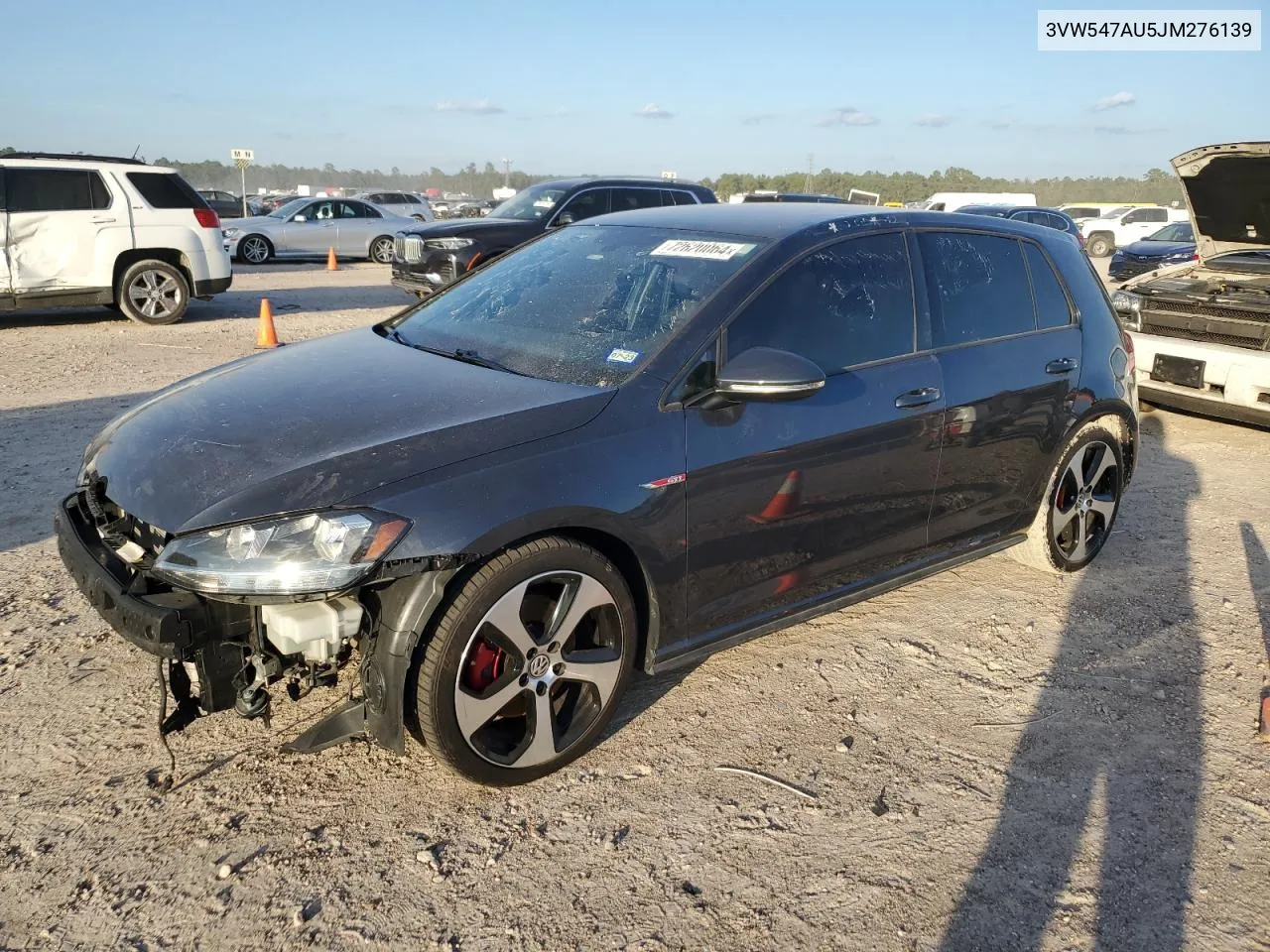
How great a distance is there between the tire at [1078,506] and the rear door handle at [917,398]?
1.10 m

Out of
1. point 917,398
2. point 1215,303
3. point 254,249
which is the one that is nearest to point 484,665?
point 917,398

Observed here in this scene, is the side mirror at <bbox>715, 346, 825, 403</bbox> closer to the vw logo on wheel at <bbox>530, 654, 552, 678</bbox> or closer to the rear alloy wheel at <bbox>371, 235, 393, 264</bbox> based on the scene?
the vw logo on wheel at <bbox>530, 654, 552, 678</bbox>

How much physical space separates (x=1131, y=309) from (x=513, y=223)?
7.62 metres

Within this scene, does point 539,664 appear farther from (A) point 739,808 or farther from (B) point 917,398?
(B) point 917,398

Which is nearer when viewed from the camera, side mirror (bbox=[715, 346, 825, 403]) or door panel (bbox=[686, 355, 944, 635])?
side mirror (bbox=[715, 346, 825, 403])

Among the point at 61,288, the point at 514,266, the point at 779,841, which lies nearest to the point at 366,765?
the point at 779,841

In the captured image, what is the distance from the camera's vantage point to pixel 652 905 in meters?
2.53

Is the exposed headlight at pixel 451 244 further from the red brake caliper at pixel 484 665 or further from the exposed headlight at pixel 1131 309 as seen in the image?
the red brake caliper at pixel 484 665

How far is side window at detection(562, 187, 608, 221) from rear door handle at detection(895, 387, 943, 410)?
993 cm

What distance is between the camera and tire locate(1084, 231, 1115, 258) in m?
30.4

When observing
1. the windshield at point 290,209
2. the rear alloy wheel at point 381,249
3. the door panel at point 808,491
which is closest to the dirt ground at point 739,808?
the door panel at point 808,491

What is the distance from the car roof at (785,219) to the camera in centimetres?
374

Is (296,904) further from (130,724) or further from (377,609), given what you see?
(130,724)

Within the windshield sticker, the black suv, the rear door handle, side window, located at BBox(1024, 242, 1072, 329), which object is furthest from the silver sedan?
the rear door handle
